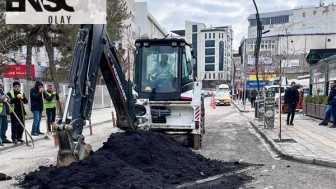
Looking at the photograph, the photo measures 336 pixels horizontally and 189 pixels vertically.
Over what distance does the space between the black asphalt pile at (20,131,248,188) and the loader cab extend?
1.80 metres

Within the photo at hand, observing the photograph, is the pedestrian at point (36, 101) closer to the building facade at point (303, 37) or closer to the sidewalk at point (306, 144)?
the sidewalk at point (306, 144)

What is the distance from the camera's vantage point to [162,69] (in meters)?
9.98

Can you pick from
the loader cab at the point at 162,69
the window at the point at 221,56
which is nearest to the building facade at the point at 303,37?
the loader cab at the point at 162,69

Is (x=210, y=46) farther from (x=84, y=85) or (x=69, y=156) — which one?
(x=69, y=156)

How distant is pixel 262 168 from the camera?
298 inches

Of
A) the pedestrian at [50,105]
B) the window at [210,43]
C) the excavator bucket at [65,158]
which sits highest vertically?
the window at [210,43]

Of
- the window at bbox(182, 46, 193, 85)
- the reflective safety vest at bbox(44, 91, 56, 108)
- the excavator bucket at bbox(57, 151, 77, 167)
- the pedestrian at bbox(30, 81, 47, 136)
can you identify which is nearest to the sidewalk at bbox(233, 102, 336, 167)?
the window at bbox(182, 46, 193, 85)

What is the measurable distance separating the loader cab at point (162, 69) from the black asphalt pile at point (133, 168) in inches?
70.9

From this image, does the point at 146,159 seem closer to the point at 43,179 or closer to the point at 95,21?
the point at 43,179

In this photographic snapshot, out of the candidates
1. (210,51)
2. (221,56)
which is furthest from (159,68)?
(210,51)

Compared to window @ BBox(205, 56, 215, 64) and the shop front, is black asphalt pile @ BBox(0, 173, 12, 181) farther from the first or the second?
window @ BBox(205, 56, 215, 64)

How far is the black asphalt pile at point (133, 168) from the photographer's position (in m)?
5.79

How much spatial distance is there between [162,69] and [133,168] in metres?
4.13

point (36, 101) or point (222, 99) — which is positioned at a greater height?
point (36, 101)
